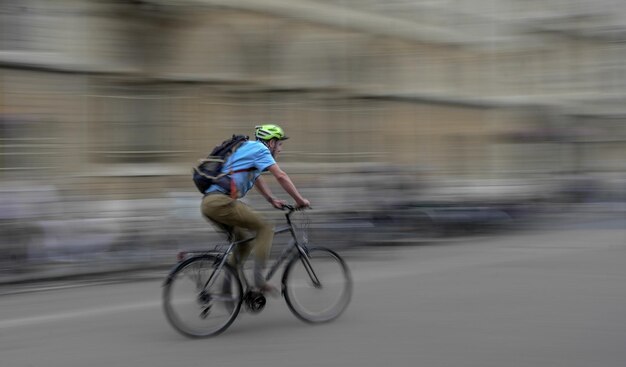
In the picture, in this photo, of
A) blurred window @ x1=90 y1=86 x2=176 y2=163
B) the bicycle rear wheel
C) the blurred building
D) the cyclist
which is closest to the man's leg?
the cyclist

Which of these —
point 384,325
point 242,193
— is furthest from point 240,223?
point 384,325

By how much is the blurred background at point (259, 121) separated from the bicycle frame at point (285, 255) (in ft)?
12.6

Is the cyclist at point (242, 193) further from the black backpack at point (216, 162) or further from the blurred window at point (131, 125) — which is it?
the blurred window at point (131, 125)

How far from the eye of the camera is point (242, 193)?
6680 mm

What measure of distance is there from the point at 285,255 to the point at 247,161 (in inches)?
34.4

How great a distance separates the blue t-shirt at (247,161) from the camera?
6.52m

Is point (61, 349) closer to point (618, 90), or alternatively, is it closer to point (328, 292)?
point (328, 292)

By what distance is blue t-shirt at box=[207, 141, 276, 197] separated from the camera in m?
6.52

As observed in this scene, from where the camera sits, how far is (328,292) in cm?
713

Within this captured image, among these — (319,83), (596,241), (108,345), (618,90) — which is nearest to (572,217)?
(596,241)

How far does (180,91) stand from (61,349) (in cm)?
1085

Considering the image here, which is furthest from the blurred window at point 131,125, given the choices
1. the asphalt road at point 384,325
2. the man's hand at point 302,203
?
the man's hand at point 302,203

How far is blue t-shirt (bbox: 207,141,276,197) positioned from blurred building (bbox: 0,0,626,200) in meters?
5.73

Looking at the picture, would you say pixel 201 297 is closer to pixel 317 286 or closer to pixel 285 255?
pixel 285 255
